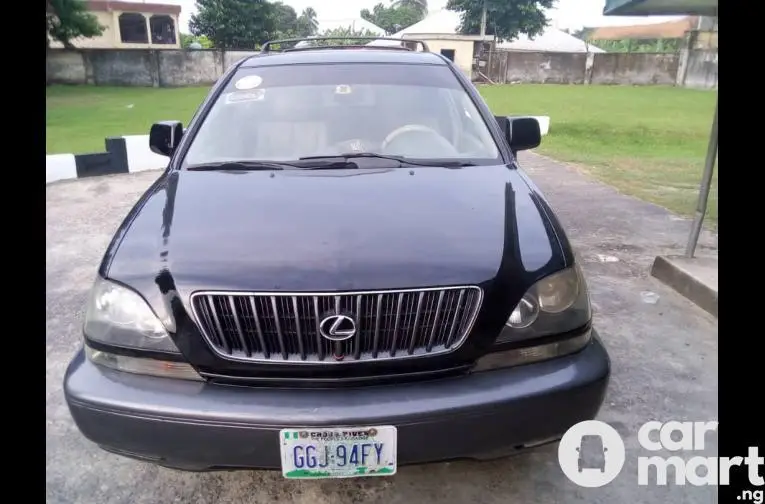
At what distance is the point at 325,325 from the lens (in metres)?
1.74

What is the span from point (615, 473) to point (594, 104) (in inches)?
740

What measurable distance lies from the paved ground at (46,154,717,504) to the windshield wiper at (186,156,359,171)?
4.32ft

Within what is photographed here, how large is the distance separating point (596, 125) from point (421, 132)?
1200 cm

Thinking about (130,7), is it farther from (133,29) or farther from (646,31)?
(646,31)

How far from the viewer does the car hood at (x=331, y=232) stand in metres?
1.80

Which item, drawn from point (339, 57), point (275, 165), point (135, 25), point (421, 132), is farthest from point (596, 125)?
point (135, 25)

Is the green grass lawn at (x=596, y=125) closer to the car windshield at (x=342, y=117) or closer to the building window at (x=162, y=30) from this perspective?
the car windshield at (x=342, y=117)

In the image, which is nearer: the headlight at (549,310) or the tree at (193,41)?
the headlight at (549,310)

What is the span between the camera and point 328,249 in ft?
6.19

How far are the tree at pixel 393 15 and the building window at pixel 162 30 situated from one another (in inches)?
1182

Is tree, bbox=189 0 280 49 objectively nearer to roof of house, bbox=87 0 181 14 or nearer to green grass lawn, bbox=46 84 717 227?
roof of house, bbox=87 0 181 14

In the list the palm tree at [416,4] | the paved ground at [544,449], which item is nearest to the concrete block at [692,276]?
the paved ground at [544,449]

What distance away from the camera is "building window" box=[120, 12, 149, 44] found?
3400cm
